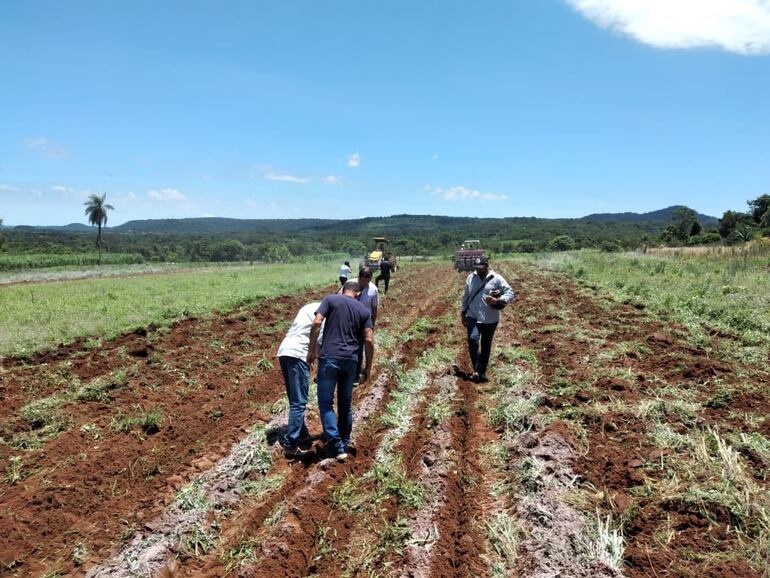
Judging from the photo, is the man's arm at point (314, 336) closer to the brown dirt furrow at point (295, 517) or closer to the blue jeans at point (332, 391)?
the blue jeans at point (332, 391)

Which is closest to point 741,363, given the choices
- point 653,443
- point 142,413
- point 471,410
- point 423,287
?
point 653,443

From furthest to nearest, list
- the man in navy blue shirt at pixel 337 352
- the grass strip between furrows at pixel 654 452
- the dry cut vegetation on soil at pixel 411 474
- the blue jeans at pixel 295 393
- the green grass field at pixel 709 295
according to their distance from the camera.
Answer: the green grass field at pixel 709 295 → the blue jeans at pixel 295 393 → the man in navy blue shirt at pixel 337 352 → the dry cut vegetation on soil at pixel 411 474 → the grass strip between furrows at pixel 654 452

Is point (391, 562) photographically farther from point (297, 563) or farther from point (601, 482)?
point (601, 482)

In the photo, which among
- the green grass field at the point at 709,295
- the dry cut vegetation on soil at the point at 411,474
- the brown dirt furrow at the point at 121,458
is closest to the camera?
the dry cut vegetation on soil at the point at 411,474

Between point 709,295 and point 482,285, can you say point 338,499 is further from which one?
point 709,295

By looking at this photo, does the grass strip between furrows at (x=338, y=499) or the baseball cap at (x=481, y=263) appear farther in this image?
the baseball cap at (x=481, y=263)

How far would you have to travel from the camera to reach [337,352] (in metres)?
5.03

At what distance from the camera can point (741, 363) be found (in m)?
7.65

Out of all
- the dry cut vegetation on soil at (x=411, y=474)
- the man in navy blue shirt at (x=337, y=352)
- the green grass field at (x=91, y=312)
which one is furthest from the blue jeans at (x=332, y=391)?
the green grass field at (x=91, y=312)

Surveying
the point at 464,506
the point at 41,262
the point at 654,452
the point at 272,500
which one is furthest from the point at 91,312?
the point at 41,262

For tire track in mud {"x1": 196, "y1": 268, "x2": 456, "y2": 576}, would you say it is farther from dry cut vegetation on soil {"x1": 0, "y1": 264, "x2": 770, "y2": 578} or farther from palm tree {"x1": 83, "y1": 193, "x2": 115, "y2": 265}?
palm tree {"x1": 83, "y1": 193, "x2": 115, "y2": 265}

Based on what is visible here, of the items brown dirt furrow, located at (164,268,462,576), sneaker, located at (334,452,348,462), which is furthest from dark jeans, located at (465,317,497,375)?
sneaker, located at (334,452,348,462)

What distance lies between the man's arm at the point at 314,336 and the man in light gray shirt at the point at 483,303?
2989mm

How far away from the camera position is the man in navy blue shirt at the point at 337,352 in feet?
16.6
